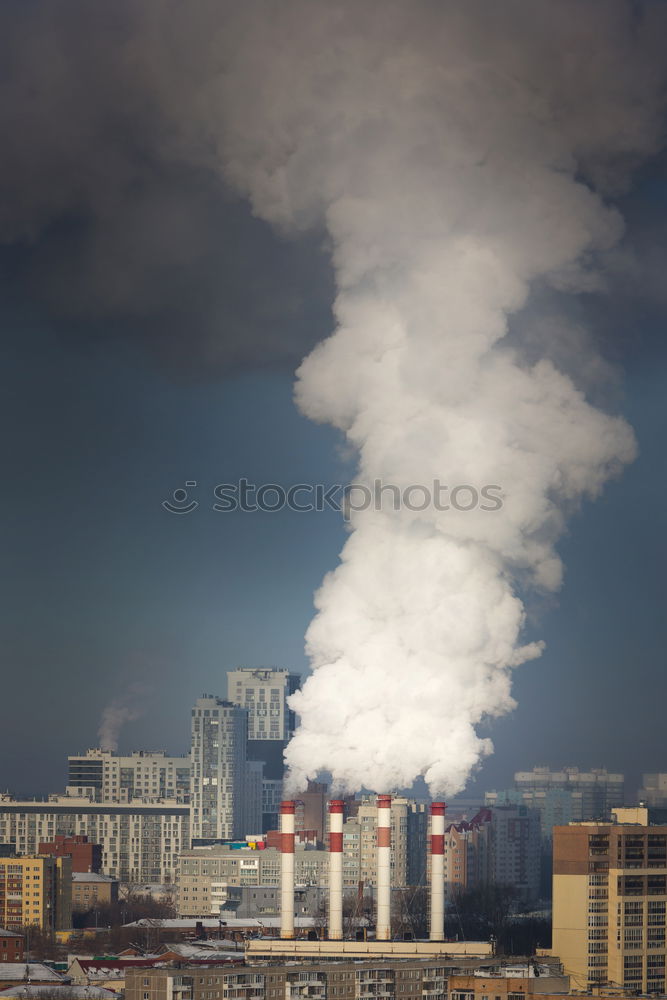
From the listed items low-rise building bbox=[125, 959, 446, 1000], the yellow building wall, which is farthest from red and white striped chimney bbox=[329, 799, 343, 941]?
low-rise building bbox=[125, 959, 446, 1000]

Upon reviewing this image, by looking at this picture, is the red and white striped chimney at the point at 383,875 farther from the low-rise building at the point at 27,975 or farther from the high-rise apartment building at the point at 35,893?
the high-rise apartment building at the point at 35,893

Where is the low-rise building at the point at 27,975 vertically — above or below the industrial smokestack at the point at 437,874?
below

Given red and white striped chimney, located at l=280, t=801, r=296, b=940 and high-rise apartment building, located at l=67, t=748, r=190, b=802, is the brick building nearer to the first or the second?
high-rise apartment building, located at l=67, t=748, r=190, b=802

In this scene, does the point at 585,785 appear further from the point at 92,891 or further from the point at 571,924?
the point at 571,924

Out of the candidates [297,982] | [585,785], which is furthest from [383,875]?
[585,785]

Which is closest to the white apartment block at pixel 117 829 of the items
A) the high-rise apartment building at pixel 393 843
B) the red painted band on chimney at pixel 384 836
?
the high-rise apartment building at pixel 393 843
